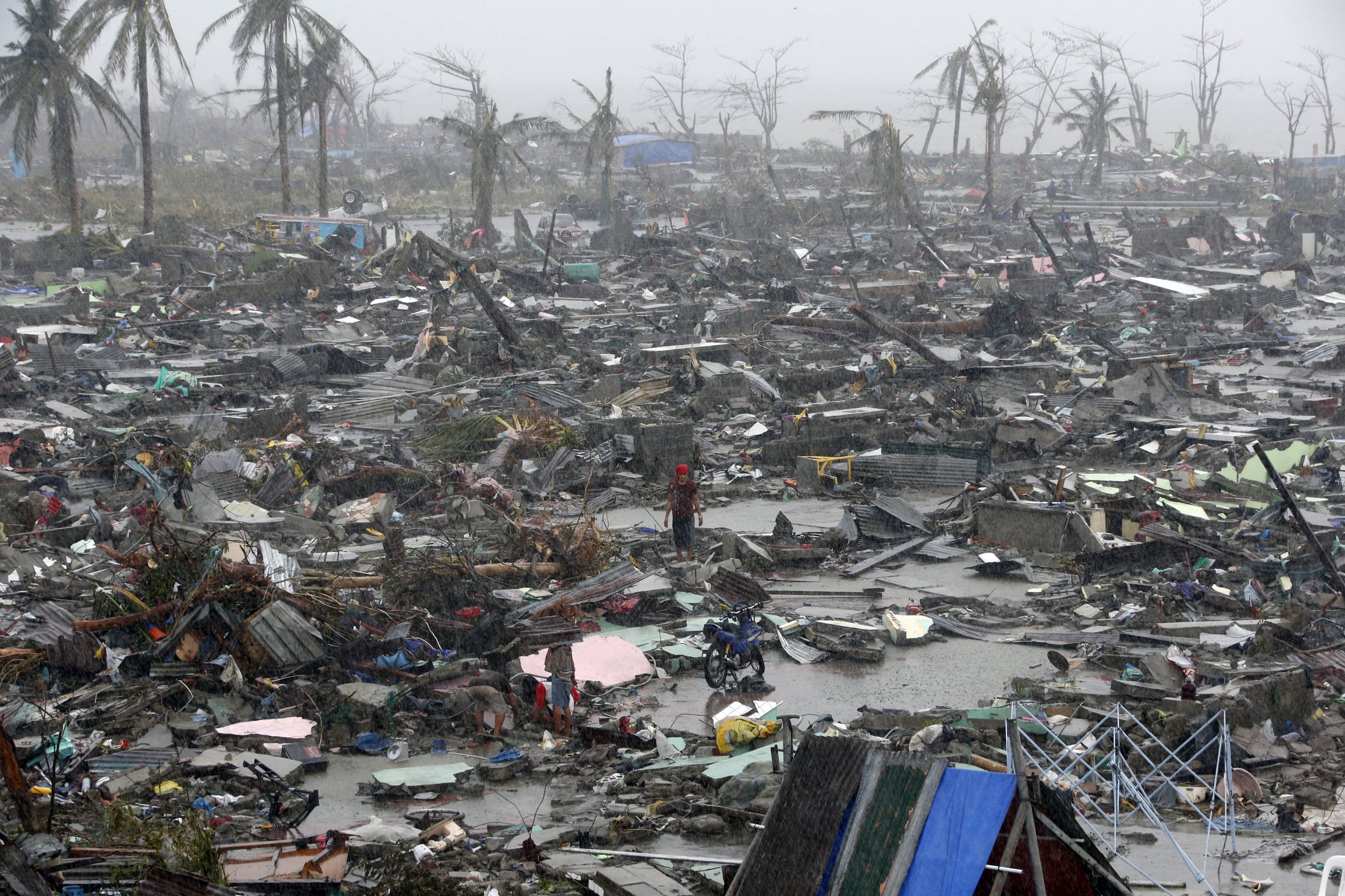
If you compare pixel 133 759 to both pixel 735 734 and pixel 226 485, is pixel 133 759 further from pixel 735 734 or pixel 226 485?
pixel 226 485

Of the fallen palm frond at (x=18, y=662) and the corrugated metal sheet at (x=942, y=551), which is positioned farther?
the corrugated metal sheet at (x=942, y=551)

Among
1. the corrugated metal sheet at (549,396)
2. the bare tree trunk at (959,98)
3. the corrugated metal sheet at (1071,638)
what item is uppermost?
the bare tree trunk at (959,98)

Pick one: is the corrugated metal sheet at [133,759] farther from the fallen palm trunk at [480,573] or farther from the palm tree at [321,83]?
the palm tree at [321,83]

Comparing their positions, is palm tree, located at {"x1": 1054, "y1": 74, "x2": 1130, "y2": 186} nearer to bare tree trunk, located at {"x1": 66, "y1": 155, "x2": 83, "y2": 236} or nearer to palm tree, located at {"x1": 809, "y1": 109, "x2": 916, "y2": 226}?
palm tree, located at {"x1": 809, "y1": 109, "x2": 916, "y2": 226}

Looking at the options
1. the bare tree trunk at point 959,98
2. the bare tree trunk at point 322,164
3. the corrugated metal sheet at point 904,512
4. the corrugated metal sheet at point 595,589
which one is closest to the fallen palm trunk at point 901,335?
the corrugated metal sheet at point 904,512

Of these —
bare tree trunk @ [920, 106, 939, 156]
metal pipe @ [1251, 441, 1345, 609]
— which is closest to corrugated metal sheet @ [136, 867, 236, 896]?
metal pipe @ [1251, 441, 1345, 609]

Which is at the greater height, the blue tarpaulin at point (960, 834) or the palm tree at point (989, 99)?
the palm tree at point (989, 99)

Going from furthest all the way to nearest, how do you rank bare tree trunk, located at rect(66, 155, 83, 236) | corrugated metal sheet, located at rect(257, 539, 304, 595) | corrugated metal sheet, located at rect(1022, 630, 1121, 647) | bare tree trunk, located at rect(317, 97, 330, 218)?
bare tree trunk, located at rect(317, 97, 330, 218)
bare tree trunk, located at rect(66, 155, 83, 236)
corrugated metal sheet, located at rect(257, 539, 304, 595)
corrugated metal sheet, located at rect(1022, 630, 1121, 647)
